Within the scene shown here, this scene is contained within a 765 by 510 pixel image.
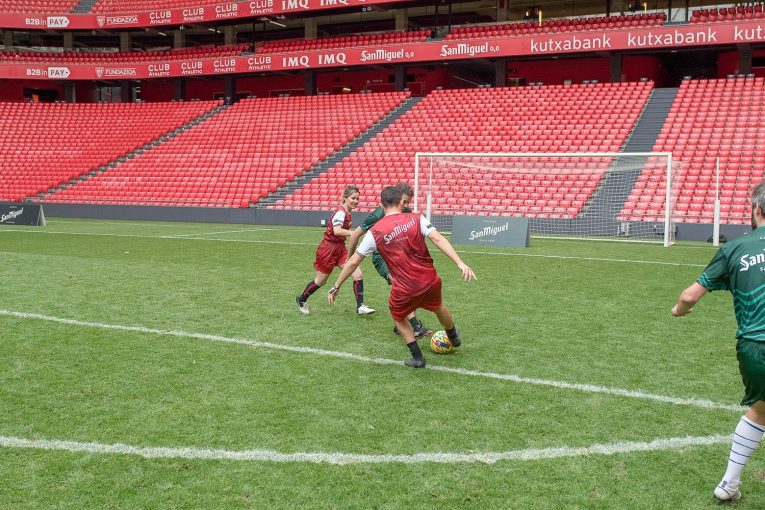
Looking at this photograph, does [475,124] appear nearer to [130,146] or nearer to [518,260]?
[518,260]

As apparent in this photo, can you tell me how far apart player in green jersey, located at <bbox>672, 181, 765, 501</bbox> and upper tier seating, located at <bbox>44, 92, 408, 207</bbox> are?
25.2 metres

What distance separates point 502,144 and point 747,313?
23.0 meters

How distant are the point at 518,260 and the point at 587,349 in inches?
304

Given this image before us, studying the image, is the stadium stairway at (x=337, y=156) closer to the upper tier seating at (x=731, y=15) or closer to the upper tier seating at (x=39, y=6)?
the upper tier seating at (x=731, y=15)

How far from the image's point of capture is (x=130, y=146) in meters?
35.4

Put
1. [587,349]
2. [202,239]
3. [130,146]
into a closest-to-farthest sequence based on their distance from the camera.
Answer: [587,349], [202,239], [130,146]

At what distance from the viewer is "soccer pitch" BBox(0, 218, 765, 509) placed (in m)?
3.90

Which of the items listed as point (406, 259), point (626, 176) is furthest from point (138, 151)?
point (406, 259)

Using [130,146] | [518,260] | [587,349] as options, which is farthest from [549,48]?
[587,349]

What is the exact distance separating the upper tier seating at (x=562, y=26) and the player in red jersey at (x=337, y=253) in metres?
23.5

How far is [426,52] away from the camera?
1273 inches

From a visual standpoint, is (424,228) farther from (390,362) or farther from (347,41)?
(347,41)

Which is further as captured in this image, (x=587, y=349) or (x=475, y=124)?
(x=475, y=124)

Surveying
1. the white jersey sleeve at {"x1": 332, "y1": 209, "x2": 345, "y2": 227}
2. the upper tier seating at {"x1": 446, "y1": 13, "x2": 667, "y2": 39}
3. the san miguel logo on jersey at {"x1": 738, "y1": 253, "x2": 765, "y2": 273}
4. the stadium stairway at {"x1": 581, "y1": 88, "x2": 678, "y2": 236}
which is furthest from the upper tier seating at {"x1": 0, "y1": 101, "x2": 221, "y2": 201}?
the san miguel logo on jersey at {"x1": 738, "y1": 253, "x2": 765, "y2": 273}
